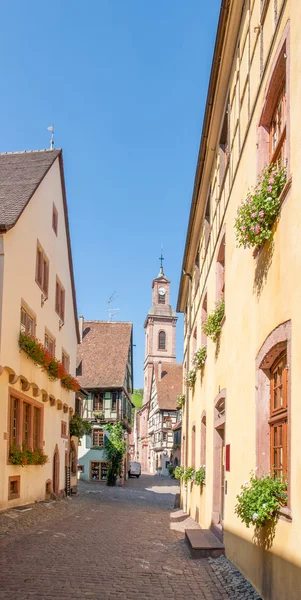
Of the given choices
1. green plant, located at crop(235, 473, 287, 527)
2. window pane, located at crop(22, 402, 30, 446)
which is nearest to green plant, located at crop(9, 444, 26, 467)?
window pane, located at crop(22, 402, 30, 446)

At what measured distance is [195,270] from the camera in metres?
20.8

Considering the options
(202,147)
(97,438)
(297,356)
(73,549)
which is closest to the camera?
(297,356)

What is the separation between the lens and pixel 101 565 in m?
9.01

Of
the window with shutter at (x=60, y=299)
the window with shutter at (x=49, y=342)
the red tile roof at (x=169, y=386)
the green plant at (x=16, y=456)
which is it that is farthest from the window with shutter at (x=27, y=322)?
the red tile roof at (x=169, y=386)

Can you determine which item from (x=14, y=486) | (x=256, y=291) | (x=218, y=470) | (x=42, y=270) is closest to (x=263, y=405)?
(x=256, y=291)

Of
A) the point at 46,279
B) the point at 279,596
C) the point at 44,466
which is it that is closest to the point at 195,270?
the point at 46,279

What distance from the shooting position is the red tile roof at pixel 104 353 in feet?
149

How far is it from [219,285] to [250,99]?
190 inches

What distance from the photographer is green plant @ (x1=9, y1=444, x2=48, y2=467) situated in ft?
50.8

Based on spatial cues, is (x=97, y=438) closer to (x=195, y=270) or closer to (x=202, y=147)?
(x=195, y=270)

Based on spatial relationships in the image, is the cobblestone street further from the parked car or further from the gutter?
the parked car

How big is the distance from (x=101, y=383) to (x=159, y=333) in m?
46.6

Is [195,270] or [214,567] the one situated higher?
[195,270]

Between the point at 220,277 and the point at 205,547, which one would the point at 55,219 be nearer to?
the point at 220,277
